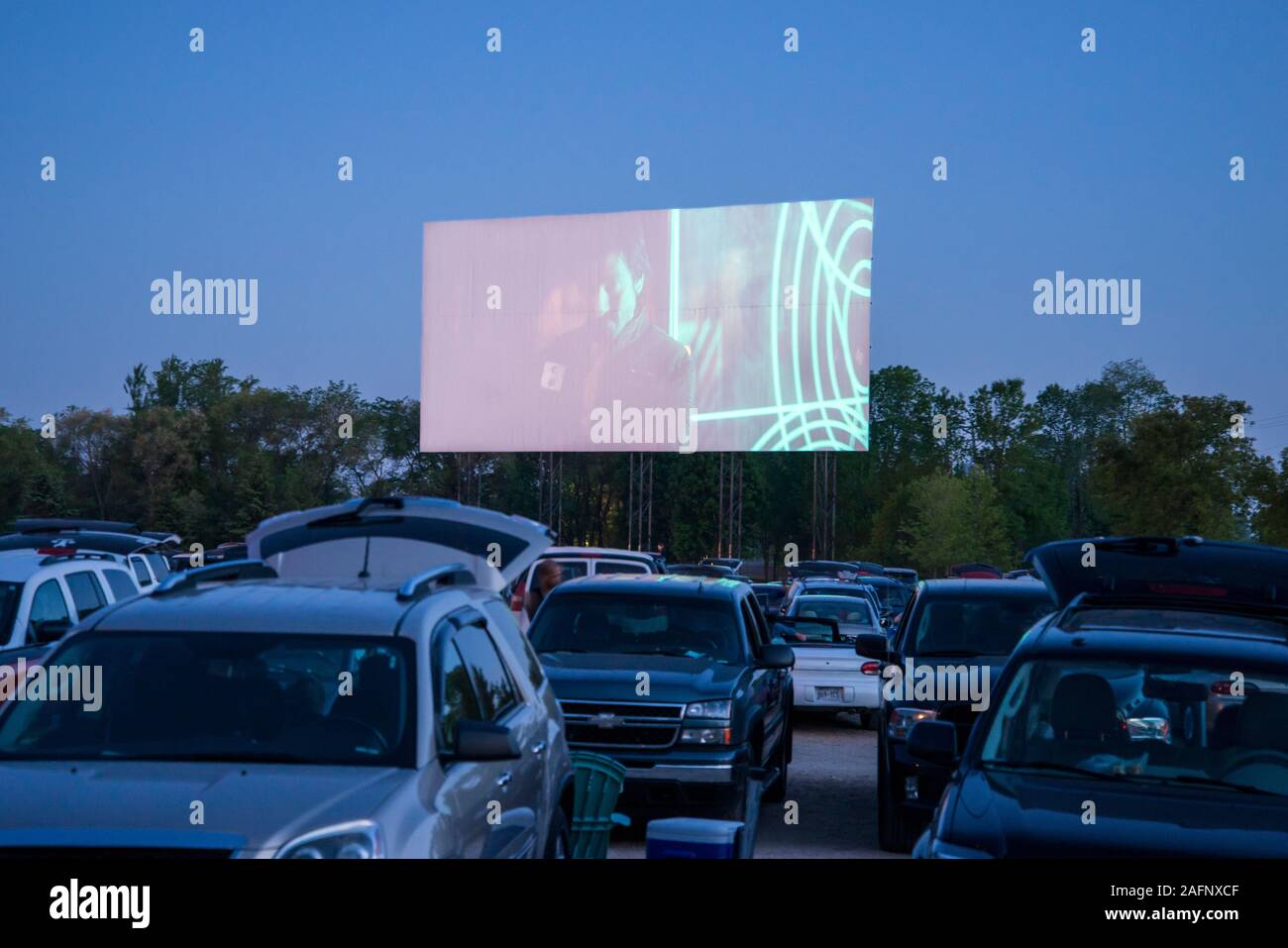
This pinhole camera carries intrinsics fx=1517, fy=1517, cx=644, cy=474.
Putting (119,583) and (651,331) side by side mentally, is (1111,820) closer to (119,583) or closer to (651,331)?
(119,583)

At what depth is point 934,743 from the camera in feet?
20.5

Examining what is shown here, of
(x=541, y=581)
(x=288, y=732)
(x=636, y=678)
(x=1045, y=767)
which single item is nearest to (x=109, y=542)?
(x=541, y=581)

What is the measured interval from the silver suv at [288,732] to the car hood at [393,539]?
53.3 inches

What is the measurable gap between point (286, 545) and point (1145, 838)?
15.2 ft

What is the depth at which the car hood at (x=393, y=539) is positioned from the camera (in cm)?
796

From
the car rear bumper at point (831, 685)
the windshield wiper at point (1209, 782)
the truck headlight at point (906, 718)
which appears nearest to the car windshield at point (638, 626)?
the truck headlight at point (906, 718)

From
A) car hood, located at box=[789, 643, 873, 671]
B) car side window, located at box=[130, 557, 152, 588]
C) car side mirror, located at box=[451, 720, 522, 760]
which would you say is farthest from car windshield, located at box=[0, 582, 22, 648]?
car hood, located at box=[789, 643, 873, 671]

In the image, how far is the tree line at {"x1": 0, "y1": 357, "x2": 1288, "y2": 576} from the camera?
54.9 m

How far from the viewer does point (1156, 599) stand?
7.16 meters

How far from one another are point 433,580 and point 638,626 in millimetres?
5496

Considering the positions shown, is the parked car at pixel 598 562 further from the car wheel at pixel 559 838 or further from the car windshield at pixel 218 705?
the car windshield at pixel 218 705

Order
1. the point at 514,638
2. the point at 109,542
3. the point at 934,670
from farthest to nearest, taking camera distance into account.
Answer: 1. the point at 109,542
2. the point at 934,670
3. the point at 514,638

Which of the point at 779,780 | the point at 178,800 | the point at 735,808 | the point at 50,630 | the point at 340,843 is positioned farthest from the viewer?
the point at 779,780

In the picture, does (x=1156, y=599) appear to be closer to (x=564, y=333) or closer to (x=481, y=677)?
(x=481, y=677)
